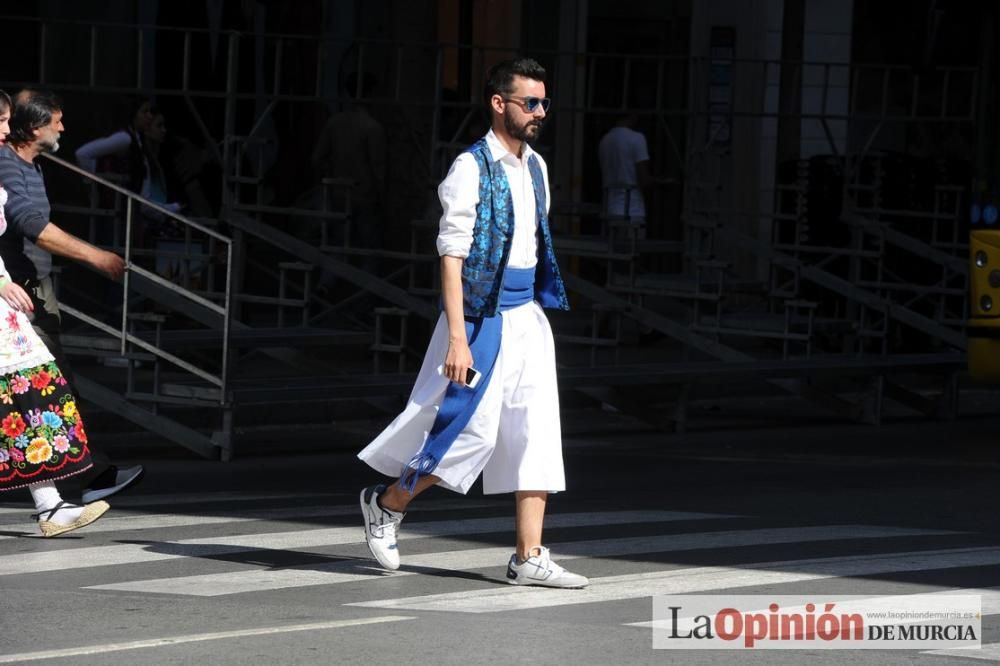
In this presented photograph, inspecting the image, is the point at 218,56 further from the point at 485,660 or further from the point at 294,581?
the point at 485,660

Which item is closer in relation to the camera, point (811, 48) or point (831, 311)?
point (831, 311)

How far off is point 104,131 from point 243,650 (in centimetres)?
1165

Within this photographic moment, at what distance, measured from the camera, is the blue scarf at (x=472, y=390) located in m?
7.48

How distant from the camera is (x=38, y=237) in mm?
8883

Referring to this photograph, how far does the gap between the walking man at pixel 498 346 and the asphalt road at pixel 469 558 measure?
0.39 meters

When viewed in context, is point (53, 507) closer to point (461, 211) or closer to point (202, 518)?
point (202, 518)

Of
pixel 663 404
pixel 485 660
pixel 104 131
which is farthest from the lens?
pixel 104 131

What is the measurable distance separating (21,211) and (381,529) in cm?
228

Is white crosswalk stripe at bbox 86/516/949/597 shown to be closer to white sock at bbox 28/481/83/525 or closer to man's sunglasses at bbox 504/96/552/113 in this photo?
white sock at bbox 28/481/83/525

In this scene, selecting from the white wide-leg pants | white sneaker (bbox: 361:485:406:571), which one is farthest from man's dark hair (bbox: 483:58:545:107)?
white sneaker (bbox: 361:485:406:571)

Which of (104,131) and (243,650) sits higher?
(104,131)

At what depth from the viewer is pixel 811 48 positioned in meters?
22.0

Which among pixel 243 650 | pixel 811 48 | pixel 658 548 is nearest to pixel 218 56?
pixel 811 48

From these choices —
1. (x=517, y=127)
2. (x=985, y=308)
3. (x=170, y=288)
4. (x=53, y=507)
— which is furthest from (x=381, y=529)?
(x=985, y=308)
